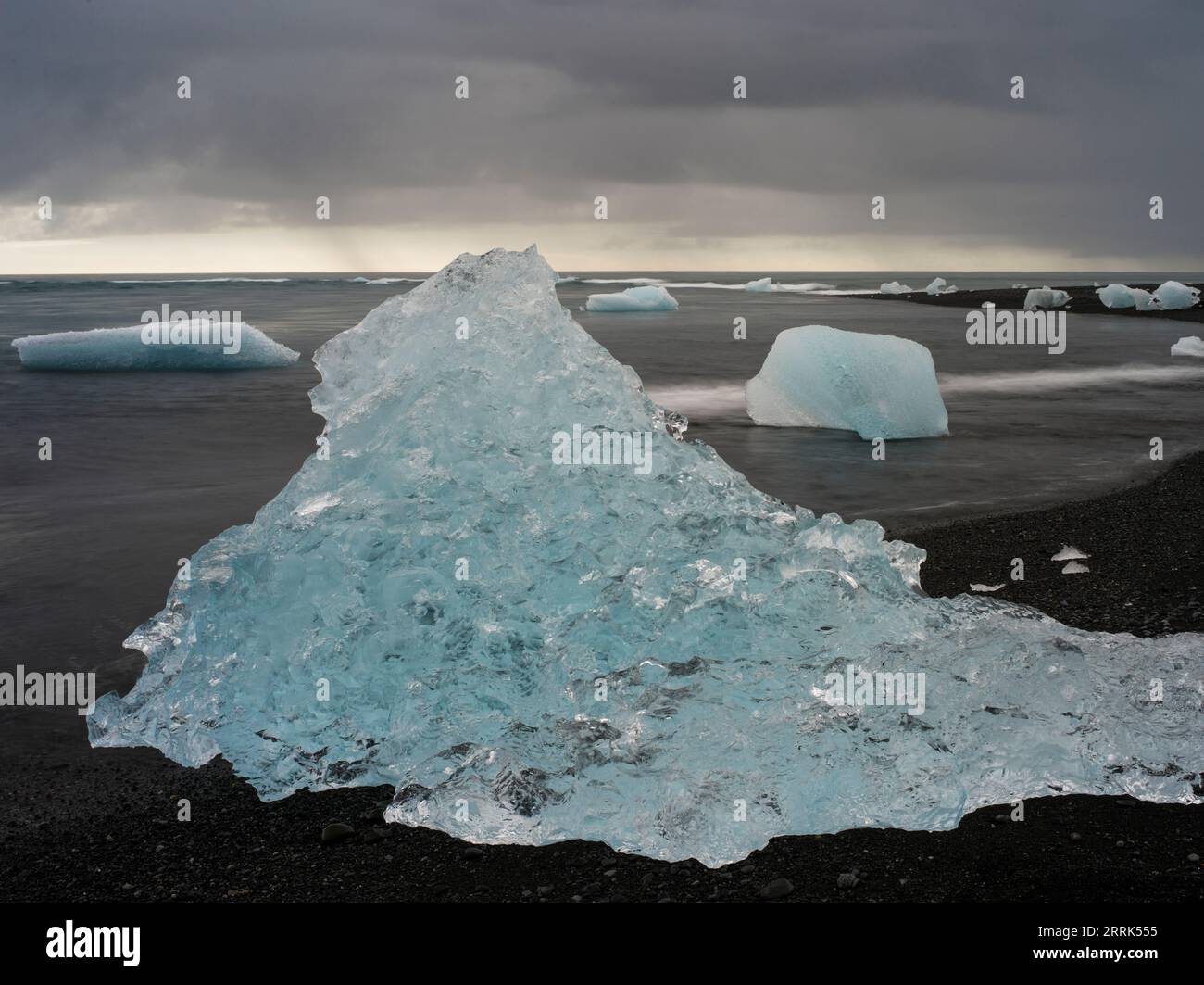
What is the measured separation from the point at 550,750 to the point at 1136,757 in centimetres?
266

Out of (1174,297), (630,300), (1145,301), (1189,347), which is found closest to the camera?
(1189,347)

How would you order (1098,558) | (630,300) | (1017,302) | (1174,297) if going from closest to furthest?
(1098,558)
(1174,297)
(630,300)
(1017,302)

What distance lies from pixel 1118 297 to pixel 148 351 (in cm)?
4213

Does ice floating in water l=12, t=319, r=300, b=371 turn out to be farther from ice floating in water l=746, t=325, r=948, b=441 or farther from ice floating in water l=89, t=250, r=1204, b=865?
ice floating in water l=89, t=250, r=1204, b=865

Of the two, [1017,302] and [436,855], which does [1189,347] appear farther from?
[1017,302]

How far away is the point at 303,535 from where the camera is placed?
614 centimetres

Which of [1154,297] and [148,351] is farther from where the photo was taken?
[1154,297]

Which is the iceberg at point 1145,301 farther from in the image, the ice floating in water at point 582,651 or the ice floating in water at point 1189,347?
the ice floating in water at point 582,651

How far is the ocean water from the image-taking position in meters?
8.73

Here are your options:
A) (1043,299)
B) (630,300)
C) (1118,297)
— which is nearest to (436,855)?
(630,300)

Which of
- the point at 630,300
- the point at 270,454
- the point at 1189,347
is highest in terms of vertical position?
the point at 630,300

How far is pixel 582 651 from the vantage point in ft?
18.5

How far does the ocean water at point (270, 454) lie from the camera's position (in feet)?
28.6

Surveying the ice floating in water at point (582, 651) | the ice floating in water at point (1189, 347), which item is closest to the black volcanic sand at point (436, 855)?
the ice floating in water at point (582, 651)
